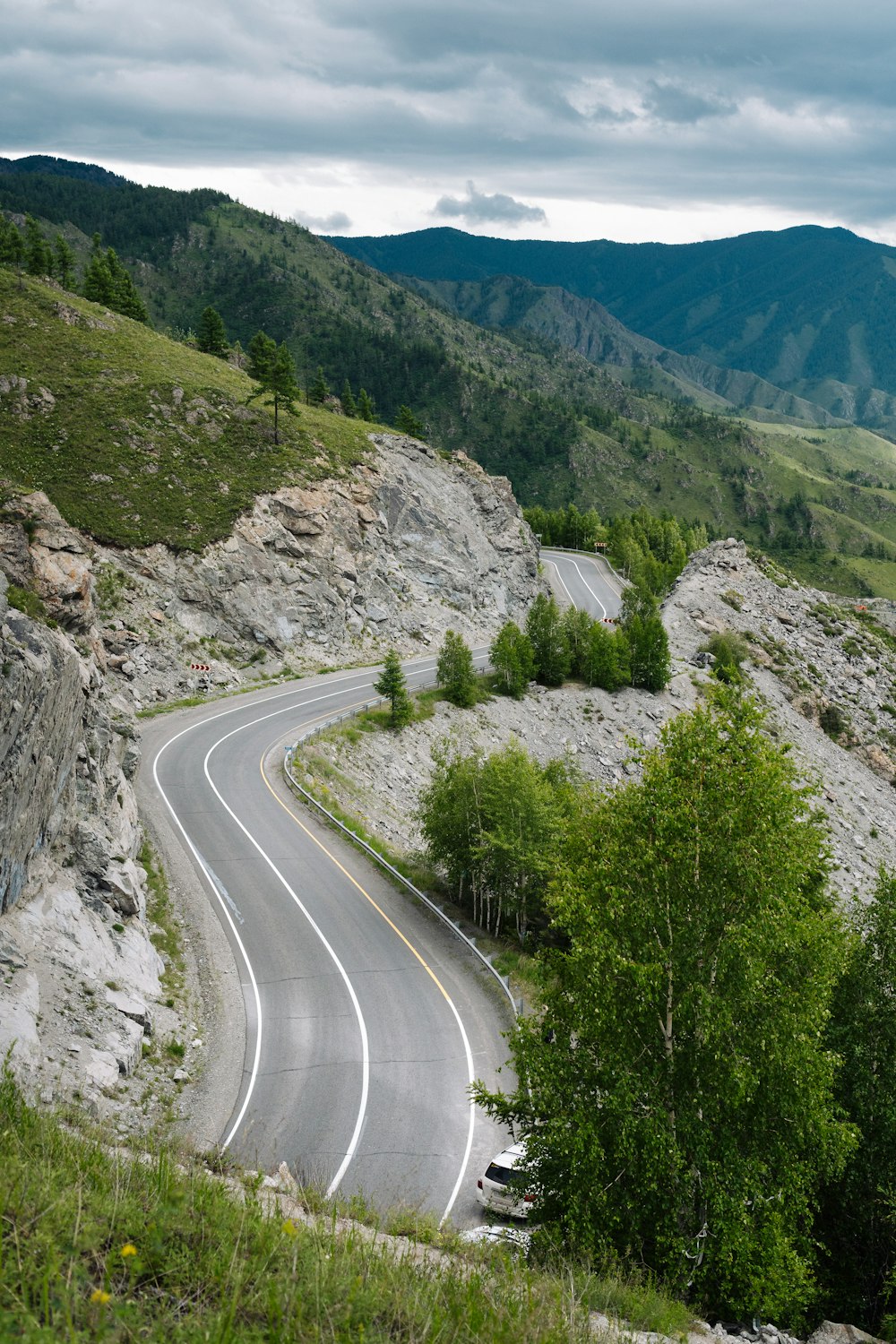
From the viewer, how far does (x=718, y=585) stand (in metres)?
88.3

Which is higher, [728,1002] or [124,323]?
[124,323]

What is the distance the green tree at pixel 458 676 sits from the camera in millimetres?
57656

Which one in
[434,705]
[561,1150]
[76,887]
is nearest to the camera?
[561,1150]

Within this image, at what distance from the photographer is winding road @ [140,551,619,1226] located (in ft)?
61.1

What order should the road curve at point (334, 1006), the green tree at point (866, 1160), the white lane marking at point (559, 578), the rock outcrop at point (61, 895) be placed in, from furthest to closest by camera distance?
the white lane marking at point (559, 578) → the road curve at point (334, 1006) → the rock outcrop at point (61, 895) → the green tree at point (866, 1160)

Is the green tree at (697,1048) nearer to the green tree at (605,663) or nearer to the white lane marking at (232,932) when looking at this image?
the white lane marking at (232,932)

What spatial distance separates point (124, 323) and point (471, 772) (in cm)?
7210

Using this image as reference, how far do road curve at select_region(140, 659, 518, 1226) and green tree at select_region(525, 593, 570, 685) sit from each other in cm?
2968

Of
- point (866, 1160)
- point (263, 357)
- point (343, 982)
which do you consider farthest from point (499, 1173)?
point (263, 357)

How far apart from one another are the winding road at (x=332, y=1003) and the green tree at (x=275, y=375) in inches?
1647

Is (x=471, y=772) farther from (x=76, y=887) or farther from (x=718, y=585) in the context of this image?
(x=718, y=585)

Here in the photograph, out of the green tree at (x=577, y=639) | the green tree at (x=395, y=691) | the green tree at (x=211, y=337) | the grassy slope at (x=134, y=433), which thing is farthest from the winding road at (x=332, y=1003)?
the green tree at (x=211, y=337)

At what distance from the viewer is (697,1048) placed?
12.7 metres

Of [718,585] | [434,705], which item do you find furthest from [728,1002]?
[718,585]
